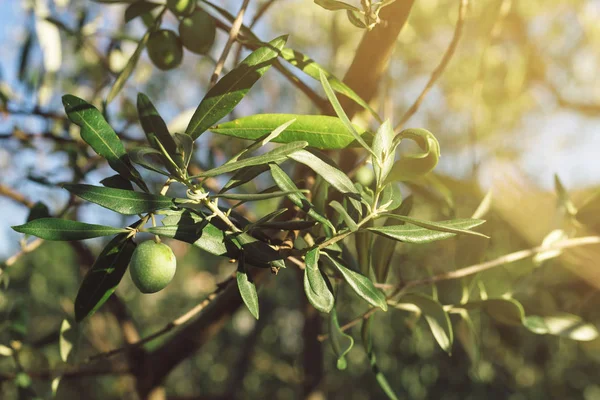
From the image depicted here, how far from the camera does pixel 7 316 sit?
937 mm

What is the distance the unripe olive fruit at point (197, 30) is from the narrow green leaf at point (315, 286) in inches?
14.5

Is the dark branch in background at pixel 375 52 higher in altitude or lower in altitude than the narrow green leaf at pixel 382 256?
higher

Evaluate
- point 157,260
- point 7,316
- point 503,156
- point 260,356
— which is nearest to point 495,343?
point 260,356

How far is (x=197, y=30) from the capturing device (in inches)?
26.9

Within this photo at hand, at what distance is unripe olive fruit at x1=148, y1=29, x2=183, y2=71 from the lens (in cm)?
70

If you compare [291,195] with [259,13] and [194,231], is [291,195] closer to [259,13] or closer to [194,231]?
[194,231]

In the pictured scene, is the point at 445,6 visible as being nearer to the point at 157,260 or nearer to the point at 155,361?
the point at 155,361

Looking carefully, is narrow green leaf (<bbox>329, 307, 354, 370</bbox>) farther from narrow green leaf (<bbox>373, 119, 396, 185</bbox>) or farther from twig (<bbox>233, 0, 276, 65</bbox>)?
twig (<bbox>233, 0, 276, 65</bbox>)

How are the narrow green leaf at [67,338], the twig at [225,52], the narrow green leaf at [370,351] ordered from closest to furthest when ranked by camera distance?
the twig at [225,52] → the narrow green leaf at [370,351] → the narrow green leaf at [67,338]

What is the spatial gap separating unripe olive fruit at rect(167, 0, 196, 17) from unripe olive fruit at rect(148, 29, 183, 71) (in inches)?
1.9

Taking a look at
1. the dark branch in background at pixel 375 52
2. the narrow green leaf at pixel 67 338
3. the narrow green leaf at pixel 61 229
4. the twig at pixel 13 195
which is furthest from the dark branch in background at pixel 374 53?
the twig at pixel 13 195

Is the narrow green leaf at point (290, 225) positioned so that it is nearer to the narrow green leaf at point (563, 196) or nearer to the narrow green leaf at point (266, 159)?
the narrow green leaf at point (266, 159)

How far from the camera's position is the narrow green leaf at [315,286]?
443 mm

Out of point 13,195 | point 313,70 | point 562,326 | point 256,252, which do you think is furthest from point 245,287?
point 13,195
